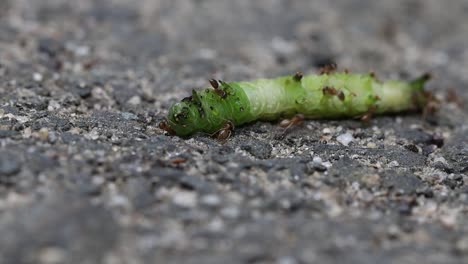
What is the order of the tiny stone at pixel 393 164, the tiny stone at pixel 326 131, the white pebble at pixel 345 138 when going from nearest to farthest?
1. the tiny stone at pixel 393 164
2. the white pebble at pixel 345 138
3. the tiny stone at pixel 326 131

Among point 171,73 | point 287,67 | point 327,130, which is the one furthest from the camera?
point 287,67

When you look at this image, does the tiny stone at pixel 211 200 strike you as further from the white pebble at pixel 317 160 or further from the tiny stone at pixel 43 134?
the tiny stone at pixel 43 134

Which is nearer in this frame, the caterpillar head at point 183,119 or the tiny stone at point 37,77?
the caterpillar head at point 183,119

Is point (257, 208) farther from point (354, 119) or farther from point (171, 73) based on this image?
point (171, 73)

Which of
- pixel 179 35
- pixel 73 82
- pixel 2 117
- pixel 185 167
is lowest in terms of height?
pixel 185 167

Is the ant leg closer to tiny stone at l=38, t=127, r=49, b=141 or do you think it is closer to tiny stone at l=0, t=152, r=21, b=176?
tiny stone at l=38, t=127, r=49, b=141

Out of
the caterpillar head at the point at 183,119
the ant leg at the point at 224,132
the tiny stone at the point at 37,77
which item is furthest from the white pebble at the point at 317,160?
the tiny stone at the point at 37,77

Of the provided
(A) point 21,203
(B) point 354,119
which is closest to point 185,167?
(A) point 21,203

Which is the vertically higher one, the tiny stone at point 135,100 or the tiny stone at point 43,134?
the tiny stone at point 135,100
